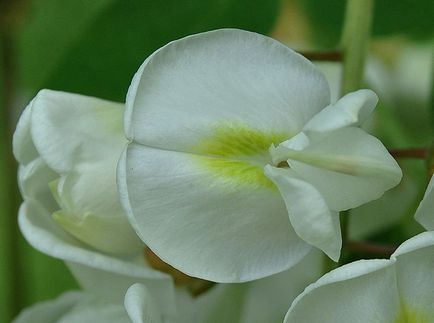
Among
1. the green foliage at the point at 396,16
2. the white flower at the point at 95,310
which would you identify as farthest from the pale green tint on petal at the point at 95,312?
the green foliage at the point at 396,16

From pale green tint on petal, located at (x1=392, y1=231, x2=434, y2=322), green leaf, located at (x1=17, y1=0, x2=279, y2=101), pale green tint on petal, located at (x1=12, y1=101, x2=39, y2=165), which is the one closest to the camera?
pale green tint on petal, located at (x1=392, y1=231, x2=434, y2=322)

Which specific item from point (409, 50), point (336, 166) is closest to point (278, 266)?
point (336, 166)

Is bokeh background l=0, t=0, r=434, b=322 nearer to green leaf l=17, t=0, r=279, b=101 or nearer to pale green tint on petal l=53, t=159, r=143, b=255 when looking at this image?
green leaf l=17, t=0, r=279, b=101

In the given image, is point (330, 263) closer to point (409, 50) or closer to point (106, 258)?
point (106, 258)

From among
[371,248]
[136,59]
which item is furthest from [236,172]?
[136,59]

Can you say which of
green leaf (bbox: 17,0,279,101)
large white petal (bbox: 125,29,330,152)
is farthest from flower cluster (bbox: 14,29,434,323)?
green leaf (bbox: 17,0,279,101)

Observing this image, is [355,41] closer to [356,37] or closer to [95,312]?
[356,37]

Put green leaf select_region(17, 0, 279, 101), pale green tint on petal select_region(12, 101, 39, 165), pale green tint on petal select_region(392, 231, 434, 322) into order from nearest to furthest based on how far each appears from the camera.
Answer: pale green tint on petal select_region(392, 231, 434, 322) → pale green tint on petal select_region(12, 101, 39, 165) → green leaf select_region(17, 0, 279, 101)

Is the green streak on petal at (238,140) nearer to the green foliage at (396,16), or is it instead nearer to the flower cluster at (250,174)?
the flower cluster at (250,174)
